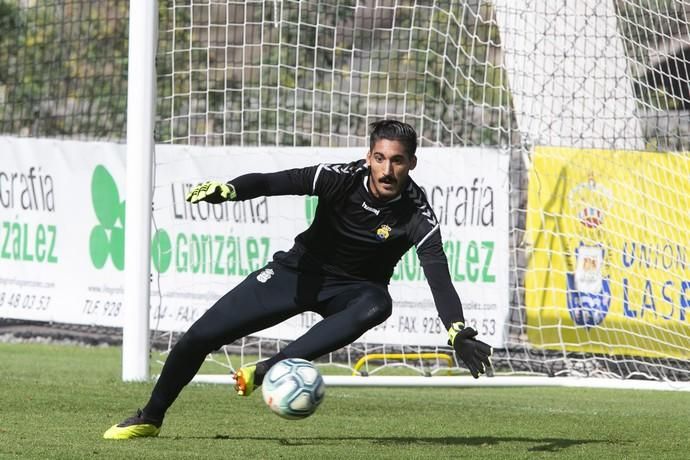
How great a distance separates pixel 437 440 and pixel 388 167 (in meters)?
1.92

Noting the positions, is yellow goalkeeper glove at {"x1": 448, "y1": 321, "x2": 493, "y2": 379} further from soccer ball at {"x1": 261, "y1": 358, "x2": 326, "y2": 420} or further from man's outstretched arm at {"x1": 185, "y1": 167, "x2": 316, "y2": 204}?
man's outstretched arm at {"x1": 185, "y1": 167, "x2": 316, "y2": 204}

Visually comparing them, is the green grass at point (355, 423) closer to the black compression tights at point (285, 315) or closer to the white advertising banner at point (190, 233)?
the black compression tights at point (285, 315)

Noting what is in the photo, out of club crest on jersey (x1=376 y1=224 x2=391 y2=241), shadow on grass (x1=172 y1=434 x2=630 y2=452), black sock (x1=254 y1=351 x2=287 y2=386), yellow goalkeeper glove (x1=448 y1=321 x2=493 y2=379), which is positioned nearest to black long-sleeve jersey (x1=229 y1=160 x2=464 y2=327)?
club crest on jersey (x1=376 y1=224 x2=391 y2=241)

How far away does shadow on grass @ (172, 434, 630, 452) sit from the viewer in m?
8.44

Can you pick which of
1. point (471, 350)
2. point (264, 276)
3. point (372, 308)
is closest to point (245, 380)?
point (264, 276)

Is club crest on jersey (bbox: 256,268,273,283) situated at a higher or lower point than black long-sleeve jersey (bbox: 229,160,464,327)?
lower

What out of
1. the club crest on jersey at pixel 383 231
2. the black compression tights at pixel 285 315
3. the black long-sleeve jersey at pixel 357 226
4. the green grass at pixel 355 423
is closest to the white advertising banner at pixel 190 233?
the green grass at pixel 355 423

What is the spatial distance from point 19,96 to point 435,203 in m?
7.31

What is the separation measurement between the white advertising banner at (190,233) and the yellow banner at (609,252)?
44cm

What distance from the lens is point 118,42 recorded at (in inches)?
806

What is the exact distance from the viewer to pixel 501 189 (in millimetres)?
14289

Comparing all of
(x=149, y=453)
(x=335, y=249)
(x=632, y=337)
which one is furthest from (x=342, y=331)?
(x=632, y=337)

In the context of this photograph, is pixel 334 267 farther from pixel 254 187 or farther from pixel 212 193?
pixel 212 193

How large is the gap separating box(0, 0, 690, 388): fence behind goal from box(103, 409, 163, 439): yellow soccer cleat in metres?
4.68
